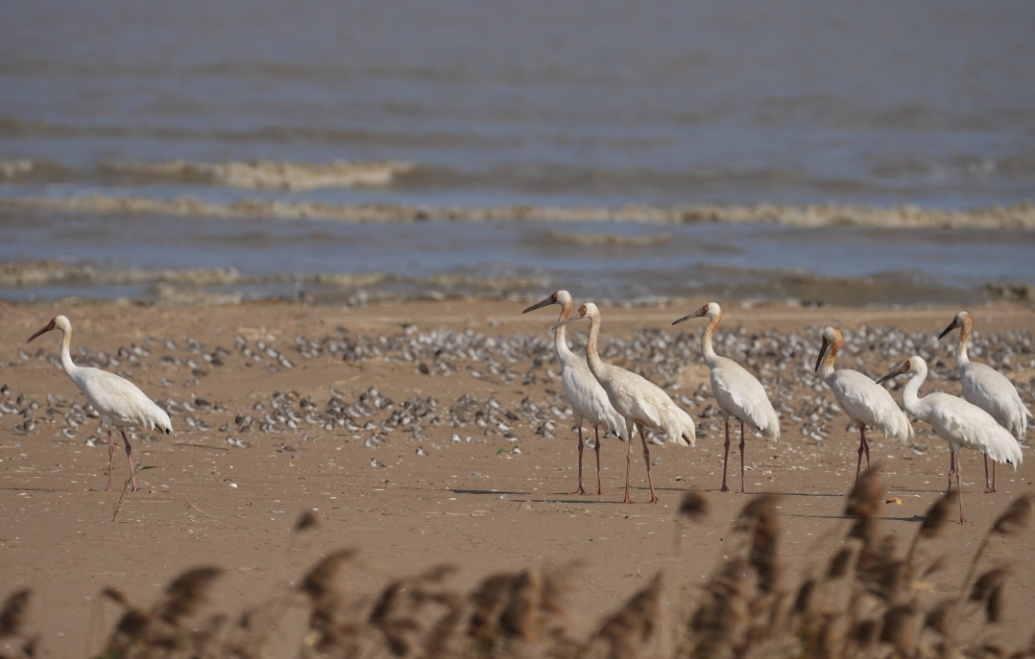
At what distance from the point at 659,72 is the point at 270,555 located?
39.8 m

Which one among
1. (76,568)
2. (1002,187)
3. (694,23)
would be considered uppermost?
(694,23)

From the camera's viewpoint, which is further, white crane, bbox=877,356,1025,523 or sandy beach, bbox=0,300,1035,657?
white crane, bbox=877,356,1025,523

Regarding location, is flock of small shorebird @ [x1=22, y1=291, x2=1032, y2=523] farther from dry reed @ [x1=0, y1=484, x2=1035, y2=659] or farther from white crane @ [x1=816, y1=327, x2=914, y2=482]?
dry reed @ [x1=0, y1=484, x2=1035, y2=659]

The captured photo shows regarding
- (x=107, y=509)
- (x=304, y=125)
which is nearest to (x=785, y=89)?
(x=304, y=125)

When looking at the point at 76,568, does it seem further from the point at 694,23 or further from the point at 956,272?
the point at 694,23

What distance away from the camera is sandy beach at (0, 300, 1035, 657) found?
6945 mm

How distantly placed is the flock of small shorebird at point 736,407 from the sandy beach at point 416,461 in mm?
385

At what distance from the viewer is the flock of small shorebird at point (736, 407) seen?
→ 8.90 metres

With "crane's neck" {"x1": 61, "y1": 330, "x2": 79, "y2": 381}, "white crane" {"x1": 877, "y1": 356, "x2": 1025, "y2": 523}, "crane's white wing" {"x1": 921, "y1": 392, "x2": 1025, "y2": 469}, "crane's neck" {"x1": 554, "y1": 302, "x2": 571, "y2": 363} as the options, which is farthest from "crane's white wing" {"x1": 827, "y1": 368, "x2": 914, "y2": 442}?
"crane's neck" {"x1": 61, "y1": 330, "x2": 79, "y2": 381}

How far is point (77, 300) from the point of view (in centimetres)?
1736

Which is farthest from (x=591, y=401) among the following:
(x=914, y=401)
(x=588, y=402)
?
(x=914, y=401)

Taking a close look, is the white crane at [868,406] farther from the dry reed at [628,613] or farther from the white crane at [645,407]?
the dry reed at [628,613]

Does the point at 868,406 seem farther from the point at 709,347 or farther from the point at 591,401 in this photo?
the point at 591,401

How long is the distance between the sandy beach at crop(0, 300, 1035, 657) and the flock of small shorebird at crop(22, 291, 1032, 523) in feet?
1.26
